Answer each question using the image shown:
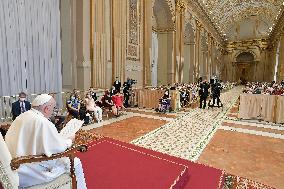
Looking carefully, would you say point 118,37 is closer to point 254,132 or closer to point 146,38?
point 146,38

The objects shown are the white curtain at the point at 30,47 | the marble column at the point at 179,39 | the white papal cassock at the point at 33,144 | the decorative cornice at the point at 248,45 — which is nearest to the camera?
the white papal cassock at the point at 33,144

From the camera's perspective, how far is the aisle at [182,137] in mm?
5070

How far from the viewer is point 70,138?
2908 millimetres

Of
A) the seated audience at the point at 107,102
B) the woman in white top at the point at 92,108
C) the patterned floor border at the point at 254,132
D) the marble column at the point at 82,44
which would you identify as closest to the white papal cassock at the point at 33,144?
the woman in white top at the point at 92,108

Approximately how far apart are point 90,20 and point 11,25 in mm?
3129

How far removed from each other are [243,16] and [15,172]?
39.6 m

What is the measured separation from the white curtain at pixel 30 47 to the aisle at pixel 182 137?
14.9 ft

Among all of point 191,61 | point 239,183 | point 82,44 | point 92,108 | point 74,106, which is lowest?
point 239,183

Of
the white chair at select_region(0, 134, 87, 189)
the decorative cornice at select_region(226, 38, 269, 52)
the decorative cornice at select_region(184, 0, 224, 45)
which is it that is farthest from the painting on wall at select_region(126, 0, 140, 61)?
the decorative cornice at select_region(226, 38, 269, 52)

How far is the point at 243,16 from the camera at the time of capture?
35.8 meters

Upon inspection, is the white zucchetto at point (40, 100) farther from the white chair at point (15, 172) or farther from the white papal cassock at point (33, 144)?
the white chair at point (15, 172)

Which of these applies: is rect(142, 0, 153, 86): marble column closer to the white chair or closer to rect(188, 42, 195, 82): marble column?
rect(188, 42, 195, 82): marble column

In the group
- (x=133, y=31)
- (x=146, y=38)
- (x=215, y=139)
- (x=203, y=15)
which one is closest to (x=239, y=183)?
(x=215, y=139)

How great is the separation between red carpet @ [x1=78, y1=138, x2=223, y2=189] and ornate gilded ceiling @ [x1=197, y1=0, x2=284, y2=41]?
20.7m
